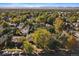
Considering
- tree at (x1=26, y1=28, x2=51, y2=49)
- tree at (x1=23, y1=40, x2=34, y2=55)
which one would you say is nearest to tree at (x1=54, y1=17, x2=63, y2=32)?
tree at (x1=26, y1=28, x2=51, y2=49)

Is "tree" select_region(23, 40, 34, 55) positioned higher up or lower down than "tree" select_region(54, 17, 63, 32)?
lower down

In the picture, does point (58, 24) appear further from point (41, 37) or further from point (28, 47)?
point (28, 47)

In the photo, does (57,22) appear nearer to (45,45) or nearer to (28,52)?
(45,45)

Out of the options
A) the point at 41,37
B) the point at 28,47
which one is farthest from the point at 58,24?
the point at 28,47

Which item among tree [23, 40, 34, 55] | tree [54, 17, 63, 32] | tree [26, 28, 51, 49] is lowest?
tree [23, 40, 34, 55]

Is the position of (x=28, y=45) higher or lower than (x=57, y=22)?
lower

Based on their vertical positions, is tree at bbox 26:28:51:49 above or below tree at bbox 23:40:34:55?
above

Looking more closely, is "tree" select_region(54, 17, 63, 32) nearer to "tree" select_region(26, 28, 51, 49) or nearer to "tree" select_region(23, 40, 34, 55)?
"tree" select_region(26, 28, 51, 49)

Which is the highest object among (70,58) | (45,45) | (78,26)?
(78,26)

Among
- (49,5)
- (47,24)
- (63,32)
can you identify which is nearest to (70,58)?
(63,32)
